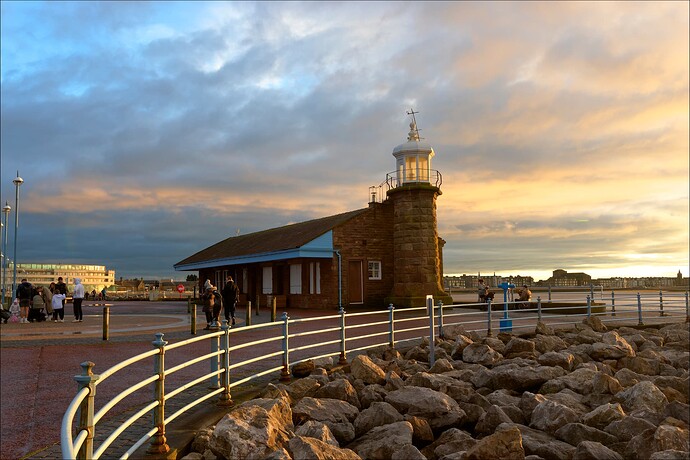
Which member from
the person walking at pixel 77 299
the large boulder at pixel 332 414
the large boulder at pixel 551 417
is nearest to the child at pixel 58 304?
the person walking at pixel 77 299

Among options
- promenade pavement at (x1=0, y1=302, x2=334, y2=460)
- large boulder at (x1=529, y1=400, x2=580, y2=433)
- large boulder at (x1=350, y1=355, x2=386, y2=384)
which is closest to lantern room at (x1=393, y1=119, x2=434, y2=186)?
promenade pavement at (x1=0, y1=302, x2=334, y2=460)

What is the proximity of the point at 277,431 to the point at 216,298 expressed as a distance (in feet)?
41.2

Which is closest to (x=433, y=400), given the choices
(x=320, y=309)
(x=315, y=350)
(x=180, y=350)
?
(x=315, y=350)

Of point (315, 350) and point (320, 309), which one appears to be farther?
point (320, 309)

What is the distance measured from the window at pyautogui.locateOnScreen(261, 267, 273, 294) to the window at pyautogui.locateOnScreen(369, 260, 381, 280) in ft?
20.3

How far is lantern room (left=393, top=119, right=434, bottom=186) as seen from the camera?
2892cm

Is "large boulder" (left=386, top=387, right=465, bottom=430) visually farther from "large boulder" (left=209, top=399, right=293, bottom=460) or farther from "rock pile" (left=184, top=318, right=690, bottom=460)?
"large boulder" (left=209, top=399, right=293, bottom=460)

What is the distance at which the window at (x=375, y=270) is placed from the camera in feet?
99.9

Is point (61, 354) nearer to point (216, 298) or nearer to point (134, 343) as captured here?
point (134, 343)

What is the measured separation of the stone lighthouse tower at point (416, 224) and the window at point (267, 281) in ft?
24.3

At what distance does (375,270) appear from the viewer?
3058cm

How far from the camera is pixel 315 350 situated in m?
13.7

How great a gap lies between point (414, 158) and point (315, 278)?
24.6 ft

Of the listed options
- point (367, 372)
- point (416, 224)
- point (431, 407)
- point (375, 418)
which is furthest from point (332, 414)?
point (416, 224)
